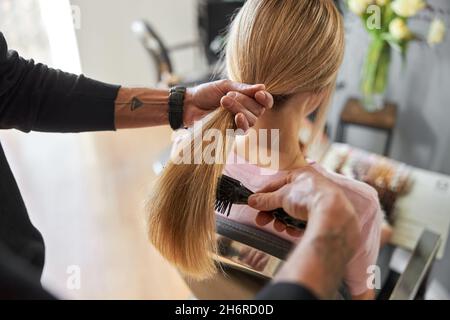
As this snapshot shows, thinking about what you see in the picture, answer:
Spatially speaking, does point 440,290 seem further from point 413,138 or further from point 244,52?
point 244,52

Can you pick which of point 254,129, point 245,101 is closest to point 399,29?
point 254,129

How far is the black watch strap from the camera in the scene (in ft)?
2.71

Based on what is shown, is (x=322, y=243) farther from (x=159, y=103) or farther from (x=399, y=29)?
(x=399, y=29)

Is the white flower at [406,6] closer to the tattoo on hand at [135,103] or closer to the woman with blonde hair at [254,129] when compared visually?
the woman with blonde hair at [254,129]

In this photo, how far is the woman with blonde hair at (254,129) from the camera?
2.19 ft

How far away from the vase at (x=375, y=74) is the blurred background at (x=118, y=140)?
78 mm

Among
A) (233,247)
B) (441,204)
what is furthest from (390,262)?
(233,247)

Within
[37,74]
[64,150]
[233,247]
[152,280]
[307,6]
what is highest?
[307,6]

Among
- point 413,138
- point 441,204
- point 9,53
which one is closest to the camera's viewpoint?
point 9,53

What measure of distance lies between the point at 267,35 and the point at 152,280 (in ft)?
3.75

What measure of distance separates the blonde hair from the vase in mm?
911

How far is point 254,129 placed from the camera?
0.81 meters

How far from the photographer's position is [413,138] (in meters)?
1.84

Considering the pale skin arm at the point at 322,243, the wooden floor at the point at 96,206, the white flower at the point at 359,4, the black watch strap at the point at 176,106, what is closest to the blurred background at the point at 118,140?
the wooden floor at the point at 96,206
